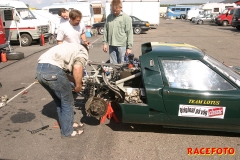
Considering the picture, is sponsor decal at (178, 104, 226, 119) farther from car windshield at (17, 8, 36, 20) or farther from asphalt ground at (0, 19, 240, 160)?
car windshield at (17, 8, 36, 20)

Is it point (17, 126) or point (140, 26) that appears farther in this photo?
point (140, 26)

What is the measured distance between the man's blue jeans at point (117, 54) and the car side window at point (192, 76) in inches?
71.5

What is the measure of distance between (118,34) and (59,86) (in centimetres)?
223

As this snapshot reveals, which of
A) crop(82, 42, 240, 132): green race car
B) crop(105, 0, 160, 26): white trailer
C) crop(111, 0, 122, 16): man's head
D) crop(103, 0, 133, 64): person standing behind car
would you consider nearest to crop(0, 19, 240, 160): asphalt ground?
crop(82, 42, 240, 132): green race car

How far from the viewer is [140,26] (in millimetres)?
18828

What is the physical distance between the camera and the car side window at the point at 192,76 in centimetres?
322

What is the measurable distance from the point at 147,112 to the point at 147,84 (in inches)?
15.9

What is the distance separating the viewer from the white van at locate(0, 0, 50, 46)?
12.8 m

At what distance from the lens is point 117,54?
515cm

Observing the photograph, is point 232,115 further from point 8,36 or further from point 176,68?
point 8,36

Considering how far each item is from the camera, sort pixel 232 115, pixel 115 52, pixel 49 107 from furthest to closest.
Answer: pixel 115 52
pixel 49 107
pixel 232 115

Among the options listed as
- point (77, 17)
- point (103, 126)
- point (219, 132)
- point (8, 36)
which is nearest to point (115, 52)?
point (77, 17)

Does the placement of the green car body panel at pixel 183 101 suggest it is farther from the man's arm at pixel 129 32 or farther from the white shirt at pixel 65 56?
the man's arm at pixel 129 32

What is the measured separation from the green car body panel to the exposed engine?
215 millimetres
